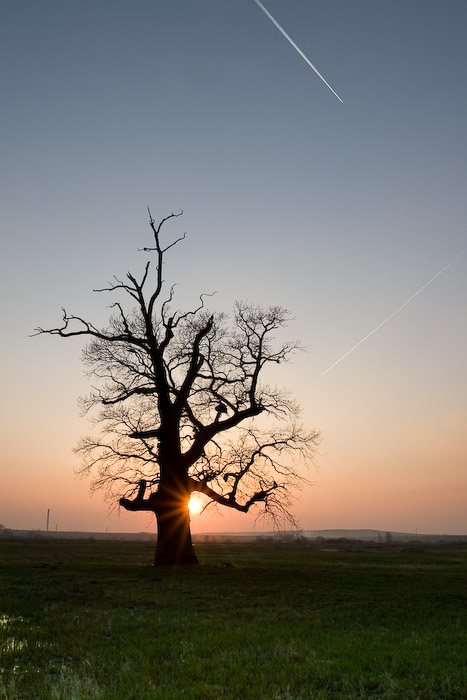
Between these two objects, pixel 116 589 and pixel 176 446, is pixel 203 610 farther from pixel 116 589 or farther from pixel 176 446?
pixel 176 446

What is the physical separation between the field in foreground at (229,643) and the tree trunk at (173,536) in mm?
11607

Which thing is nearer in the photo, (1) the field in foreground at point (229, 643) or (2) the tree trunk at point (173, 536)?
(1) the field in foreground at point (229, 643)

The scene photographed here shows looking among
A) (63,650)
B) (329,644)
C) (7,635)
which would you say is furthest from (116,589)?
(329,644)

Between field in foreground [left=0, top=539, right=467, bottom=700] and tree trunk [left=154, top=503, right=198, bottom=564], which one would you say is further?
tree trunk [left=154, top=503, right=198, bottom=564]

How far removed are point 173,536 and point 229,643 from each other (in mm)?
21997

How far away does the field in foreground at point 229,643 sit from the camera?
7.69 metres

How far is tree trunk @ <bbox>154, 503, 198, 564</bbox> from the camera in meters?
31.2

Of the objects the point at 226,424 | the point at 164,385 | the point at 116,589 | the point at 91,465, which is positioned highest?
the point at 164,385

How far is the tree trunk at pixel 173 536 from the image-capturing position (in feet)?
102

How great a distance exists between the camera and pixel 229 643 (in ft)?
34.2

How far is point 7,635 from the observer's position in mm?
11125

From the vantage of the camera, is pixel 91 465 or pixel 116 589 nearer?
pixel 116 589

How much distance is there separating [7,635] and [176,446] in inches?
859

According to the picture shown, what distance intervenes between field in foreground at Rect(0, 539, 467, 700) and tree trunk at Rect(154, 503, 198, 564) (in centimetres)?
1161
